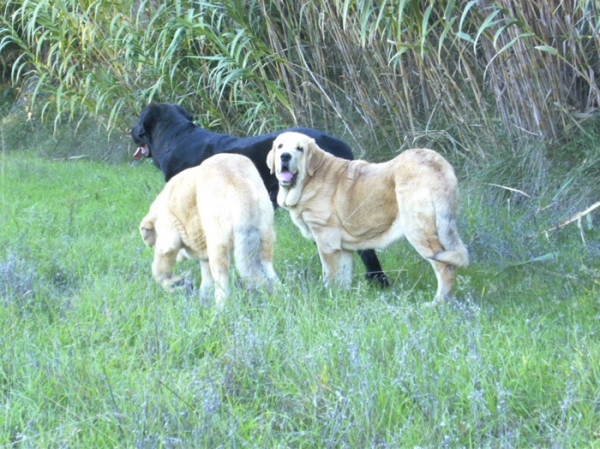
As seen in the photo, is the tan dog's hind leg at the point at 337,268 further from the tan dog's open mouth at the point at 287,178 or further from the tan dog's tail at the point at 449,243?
the tan dog's tail at the point at 449,243

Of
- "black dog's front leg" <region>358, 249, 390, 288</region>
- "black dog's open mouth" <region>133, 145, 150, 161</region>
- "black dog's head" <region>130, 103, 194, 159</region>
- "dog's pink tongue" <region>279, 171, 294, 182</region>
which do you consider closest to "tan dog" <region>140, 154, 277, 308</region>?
"dog's pink tongue" <region>279, 171, 294, 182</region>

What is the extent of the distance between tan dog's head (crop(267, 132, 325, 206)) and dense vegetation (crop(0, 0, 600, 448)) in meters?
0.54

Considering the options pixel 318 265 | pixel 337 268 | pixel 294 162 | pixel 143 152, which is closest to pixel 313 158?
pixel 294 162

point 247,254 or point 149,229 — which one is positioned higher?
point 247,254

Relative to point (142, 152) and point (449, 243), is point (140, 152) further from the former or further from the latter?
point (449, 243)

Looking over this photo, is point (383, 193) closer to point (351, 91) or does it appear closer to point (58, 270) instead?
point (58, 270)

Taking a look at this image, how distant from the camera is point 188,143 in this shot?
692 cm

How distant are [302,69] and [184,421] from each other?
5.61 m

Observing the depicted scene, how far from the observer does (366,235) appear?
529 cm

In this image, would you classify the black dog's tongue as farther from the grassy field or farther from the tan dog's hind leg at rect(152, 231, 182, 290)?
the tan dog's hind leg at rect(152, 231, 182, 290)

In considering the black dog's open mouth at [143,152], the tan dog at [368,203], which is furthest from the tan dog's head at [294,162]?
the black dog's open mouth at [143,152]

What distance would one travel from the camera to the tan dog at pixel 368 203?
16.0ft

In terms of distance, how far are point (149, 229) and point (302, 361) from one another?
2.09m

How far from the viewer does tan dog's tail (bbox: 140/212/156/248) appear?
Result: 17.4 feet
